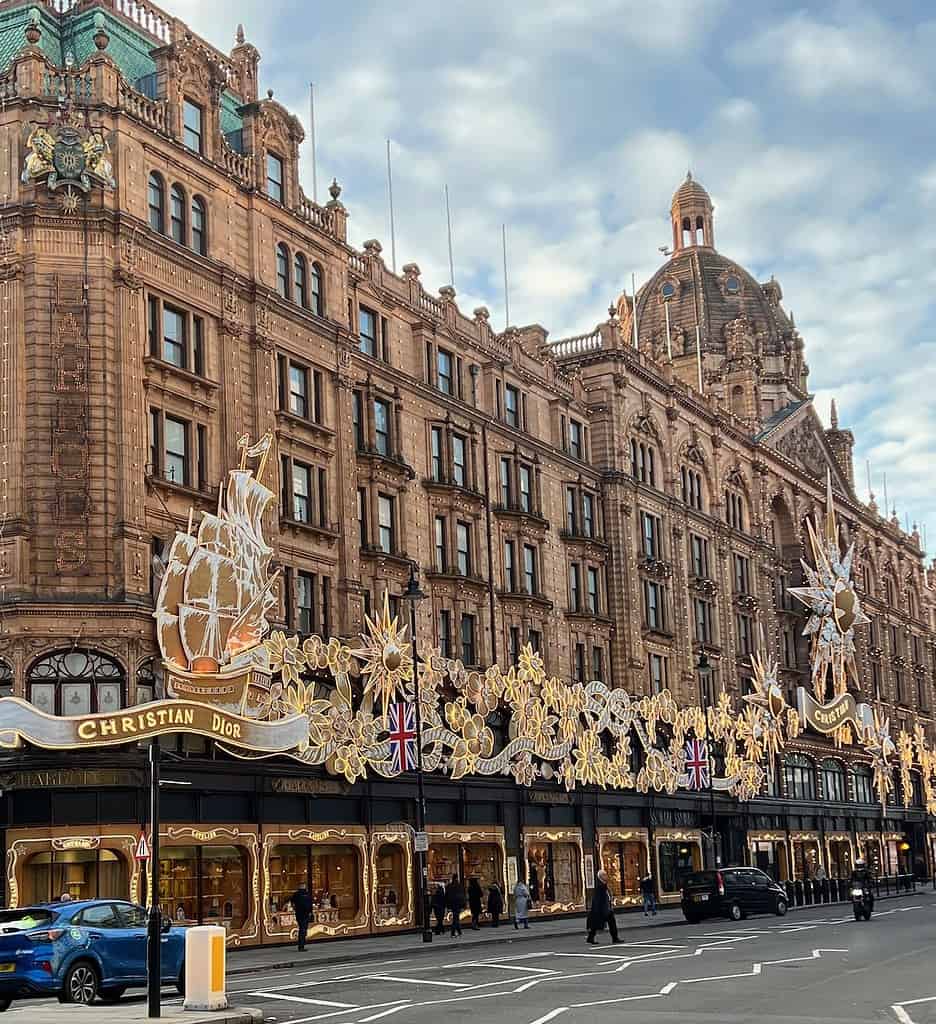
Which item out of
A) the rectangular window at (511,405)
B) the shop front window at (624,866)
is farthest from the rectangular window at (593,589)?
the shop front window at (624,866)

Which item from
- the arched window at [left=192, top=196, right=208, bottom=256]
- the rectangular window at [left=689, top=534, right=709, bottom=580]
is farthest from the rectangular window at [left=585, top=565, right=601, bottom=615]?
the arched window at [left=192, top=196, right=208, bottom=256]

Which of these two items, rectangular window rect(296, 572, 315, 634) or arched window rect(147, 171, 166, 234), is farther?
rectangular window rect(296, 572, 315, 634)

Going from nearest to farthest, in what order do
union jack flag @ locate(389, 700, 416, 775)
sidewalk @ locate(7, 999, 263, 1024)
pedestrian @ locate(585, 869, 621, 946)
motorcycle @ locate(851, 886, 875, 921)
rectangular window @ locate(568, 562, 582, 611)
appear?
sidewalk @ locate(7, 999, 263, 1024) < pedestrian @ locate(585, 869, 621, 946) < union jack flag @ locate(389, 700, 416, 775) < motorcycle @ locate(851, 886, 875, 921) < rectangular window @ locate(568, 562, 582, 611)

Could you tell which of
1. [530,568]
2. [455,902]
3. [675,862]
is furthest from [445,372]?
[675,862]

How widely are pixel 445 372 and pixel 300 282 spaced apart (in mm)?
10694

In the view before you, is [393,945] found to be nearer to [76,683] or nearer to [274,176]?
[76,683]

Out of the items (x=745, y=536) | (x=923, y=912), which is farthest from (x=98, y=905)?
(x=745, y=536)

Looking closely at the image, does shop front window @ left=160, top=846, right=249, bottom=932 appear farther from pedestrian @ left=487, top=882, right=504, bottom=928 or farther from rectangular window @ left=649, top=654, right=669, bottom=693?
rectangular window @ left=649, top=654, right=669, bottom=693

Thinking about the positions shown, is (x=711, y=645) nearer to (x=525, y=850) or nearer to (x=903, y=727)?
(x=525, y=850)

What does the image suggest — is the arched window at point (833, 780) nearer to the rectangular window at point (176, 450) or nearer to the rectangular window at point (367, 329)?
the rectangular window at point (367, 329)

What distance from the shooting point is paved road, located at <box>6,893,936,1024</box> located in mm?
22391

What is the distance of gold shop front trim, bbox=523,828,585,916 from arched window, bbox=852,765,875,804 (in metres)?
41.4

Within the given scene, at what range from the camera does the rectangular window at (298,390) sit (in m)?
49.9

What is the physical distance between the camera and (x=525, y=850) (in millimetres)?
58281
